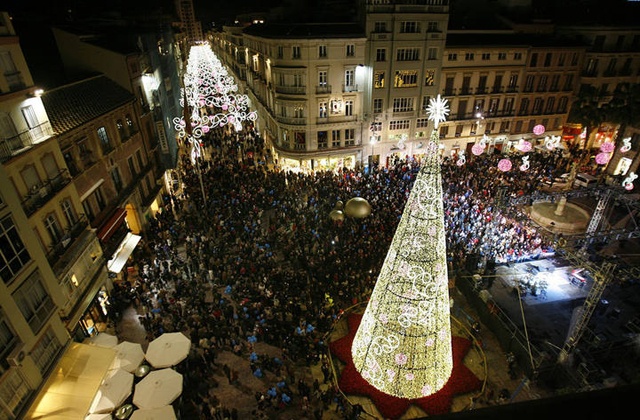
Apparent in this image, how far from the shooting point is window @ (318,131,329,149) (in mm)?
36062

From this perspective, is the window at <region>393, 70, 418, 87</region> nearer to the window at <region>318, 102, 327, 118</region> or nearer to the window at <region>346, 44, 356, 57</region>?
the window at <region>346, 44, 356, 57</region>

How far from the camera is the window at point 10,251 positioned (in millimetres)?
12516

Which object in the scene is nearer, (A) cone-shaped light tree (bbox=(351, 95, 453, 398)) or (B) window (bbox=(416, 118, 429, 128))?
(A) cone-shaped light tree (bbox=(351, 95, 453, 398))

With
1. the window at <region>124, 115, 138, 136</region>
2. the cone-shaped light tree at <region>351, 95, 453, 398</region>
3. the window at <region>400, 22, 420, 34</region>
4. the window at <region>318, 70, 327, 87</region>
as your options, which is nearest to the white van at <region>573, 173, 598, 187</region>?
the window at <region>400, 22, 420, 34</region>

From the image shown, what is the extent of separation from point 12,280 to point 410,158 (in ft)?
114

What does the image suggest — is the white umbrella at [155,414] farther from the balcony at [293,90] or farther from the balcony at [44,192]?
the balcony at [293,90]

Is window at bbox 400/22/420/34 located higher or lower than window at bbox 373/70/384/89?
higher

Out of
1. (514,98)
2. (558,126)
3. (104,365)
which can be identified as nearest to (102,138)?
(104,365)

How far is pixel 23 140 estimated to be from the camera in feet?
50.9

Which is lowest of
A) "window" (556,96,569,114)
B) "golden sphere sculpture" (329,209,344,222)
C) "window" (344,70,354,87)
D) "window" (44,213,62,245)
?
"golden sphere sculpture" (329,209,344,222)

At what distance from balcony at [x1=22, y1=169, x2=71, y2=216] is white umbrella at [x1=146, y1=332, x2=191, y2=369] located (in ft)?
25.3

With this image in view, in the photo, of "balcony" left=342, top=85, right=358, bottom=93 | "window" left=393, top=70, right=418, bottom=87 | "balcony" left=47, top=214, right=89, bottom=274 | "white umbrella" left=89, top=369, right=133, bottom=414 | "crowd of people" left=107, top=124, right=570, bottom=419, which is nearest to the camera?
"white umbrella" left=89, top=369, right=133, bottom=414

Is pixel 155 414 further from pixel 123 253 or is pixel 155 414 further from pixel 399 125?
pixel 399 125

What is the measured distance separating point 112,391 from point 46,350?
2.96 m
